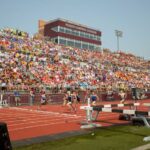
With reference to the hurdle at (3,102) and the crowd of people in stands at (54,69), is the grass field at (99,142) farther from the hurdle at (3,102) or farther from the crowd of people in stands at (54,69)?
the crowd of people in stands at (54,69)

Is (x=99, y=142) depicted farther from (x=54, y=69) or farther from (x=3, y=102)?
(x=54, y=69)

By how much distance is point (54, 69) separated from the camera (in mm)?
37844

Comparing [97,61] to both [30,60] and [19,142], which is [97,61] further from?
[19,142]

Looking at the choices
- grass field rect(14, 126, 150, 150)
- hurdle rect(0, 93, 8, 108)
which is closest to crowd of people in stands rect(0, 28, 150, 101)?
hurdle rect(0, 93, 8, 108)

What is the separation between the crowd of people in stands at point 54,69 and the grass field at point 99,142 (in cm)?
1983

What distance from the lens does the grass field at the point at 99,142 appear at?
7.70 metres

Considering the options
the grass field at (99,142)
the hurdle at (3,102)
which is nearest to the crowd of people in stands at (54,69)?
the hurdle at (3,102)

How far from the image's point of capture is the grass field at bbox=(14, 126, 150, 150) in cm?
770

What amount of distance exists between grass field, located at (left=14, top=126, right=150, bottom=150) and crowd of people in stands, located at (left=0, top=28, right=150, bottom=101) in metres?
19.8

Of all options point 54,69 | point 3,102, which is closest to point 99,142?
point 3,102

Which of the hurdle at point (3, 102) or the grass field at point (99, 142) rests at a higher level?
the hurdle at point (3, 102)

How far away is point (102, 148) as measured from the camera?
757 cm

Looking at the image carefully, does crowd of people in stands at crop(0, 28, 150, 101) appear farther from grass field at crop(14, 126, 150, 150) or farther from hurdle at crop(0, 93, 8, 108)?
grass field at crop(14, 126, 150, 150)

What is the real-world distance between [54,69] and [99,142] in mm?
29768
